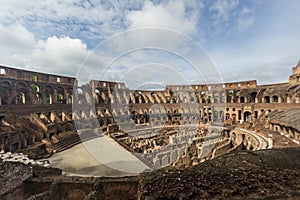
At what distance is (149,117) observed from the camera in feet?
124

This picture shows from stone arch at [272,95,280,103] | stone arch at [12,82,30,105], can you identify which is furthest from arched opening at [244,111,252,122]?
stone arch at [12,82,30,105]

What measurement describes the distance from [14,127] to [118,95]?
22812 millimetres

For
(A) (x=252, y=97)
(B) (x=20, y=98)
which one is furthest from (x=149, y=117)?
(B) (x=20, y=98)

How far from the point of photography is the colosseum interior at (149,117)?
15.1m

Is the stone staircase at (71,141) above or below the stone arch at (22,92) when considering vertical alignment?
below

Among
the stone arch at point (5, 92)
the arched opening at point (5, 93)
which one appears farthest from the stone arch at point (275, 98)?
the arched opening at point (5, 93)

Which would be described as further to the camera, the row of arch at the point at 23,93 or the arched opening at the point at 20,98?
the arched opening at the point at 20,98

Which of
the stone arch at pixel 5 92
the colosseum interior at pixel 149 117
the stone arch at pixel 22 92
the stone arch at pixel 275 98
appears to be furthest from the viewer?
the stone arch at pixel 275 98

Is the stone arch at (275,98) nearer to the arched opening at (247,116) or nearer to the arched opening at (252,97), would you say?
the arched opening at (252,97)

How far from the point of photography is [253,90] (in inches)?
1313

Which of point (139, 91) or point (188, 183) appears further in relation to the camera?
point (139, 91)

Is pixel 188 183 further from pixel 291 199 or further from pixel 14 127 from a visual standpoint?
pixel 14 127

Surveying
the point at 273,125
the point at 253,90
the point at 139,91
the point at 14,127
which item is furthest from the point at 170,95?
the point at 14,127

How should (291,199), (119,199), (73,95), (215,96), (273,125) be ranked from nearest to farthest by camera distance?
(291,199), (119,199), (273,125), (73,95), (215,96)
